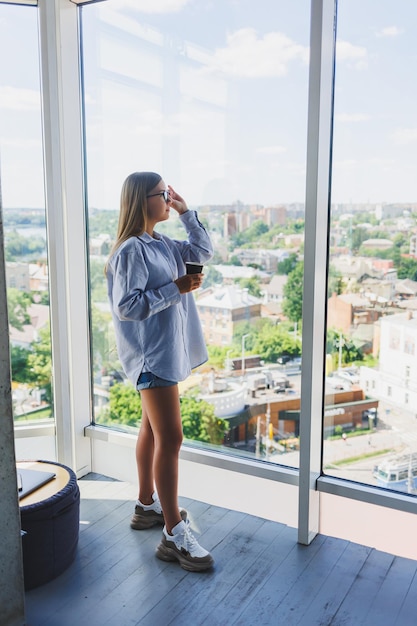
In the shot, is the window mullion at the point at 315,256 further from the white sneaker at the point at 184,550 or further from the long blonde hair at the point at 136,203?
the long blonde hair at the point at 136,203

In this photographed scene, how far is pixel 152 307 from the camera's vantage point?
2.52 metres

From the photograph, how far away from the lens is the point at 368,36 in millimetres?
2598

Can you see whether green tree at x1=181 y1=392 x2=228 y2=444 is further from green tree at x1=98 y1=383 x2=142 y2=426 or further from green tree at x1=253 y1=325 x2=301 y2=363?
green tree at x1=253 y1=325 x2=301 y2=363

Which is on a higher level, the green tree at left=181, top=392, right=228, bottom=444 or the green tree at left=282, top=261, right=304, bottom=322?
the green tree at left=282, top=261, right=304, bottom=322

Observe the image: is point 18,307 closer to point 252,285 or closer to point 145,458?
point 145,458

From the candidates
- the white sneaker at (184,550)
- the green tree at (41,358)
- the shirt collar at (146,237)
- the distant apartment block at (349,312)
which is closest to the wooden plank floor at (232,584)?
the white sneaker at (184,550)

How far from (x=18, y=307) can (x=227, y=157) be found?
4.69ft

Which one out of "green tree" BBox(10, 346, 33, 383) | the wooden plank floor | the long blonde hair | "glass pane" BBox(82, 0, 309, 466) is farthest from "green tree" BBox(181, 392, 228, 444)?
the long blonde hair

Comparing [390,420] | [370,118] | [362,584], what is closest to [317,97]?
[370,118]

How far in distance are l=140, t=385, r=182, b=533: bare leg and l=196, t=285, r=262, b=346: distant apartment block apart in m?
0.57

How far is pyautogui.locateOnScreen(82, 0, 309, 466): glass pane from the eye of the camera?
2.85 metres

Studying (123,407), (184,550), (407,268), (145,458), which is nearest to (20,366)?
(123,407)

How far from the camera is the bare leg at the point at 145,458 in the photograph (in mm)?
2945

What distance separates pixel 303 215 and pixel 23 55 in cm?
174
